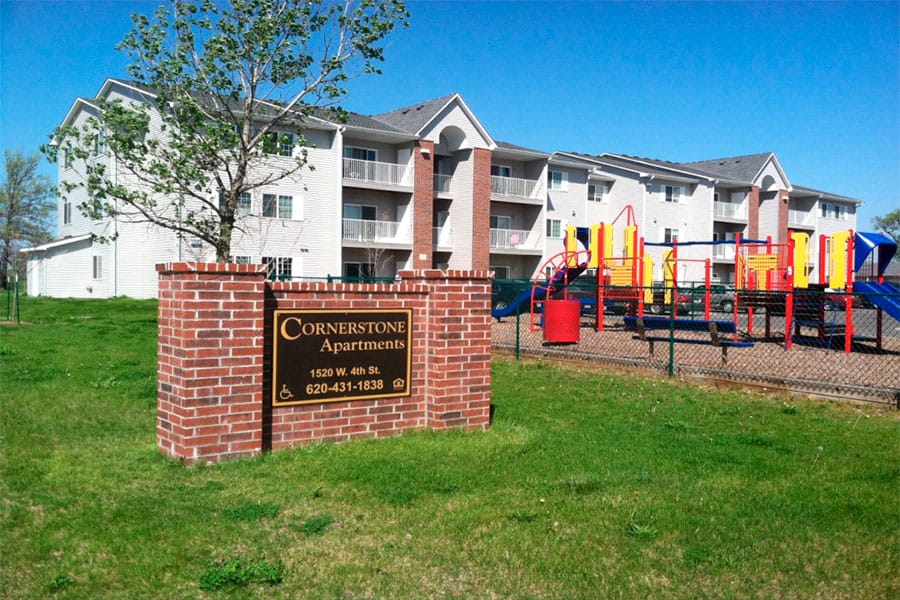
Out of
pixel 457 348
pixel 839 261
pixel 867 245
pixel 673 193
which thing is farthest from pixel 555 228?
pixel 457 348

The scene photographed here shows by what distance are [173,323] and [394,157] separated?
3369 cm

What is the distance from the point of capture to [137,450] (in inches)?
279

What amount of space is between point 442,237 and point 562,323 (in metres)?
24.1

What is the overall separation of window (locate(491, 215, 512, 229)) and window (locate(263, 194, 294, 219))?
12.9 metres

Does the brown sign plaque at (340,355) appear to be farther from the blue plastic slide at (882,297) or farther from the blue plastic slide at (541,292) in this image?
the blue plastic slide at (541,292)

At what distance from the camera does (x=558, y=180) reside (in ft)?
151

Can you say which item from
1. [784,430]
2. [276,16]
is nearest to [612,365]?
[784,430]

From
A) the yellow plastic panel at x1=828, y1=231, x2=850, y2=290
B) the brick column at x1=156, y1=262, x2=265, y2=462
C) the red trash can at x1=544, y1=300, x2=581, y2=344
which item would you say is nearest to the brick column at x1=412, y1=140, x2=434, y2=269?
the red trash can at x1=544, y1=300, x2=581, y2=344

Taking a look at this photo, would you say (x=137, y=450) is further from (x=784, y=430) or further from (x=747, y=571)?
(x=784, y=430)

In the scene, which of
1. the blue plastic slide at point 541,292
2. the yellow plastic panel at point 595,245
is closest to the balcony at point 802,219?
the blue plastic slide at point 541,292

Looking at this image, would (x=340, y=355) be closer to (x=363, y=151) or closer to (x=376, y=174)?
(x=376, y=174)

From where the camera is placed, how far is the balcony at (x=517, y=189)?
42719 millimetres

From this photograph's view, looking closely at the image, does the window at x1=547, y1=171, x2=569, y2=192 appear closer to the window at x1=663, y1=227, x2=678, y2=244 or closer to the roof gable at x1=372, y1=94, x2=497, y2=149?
the roof gable at x1=372, y1=94, x2=497, y2=149

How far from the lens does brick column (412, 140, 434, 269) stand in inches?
1518
